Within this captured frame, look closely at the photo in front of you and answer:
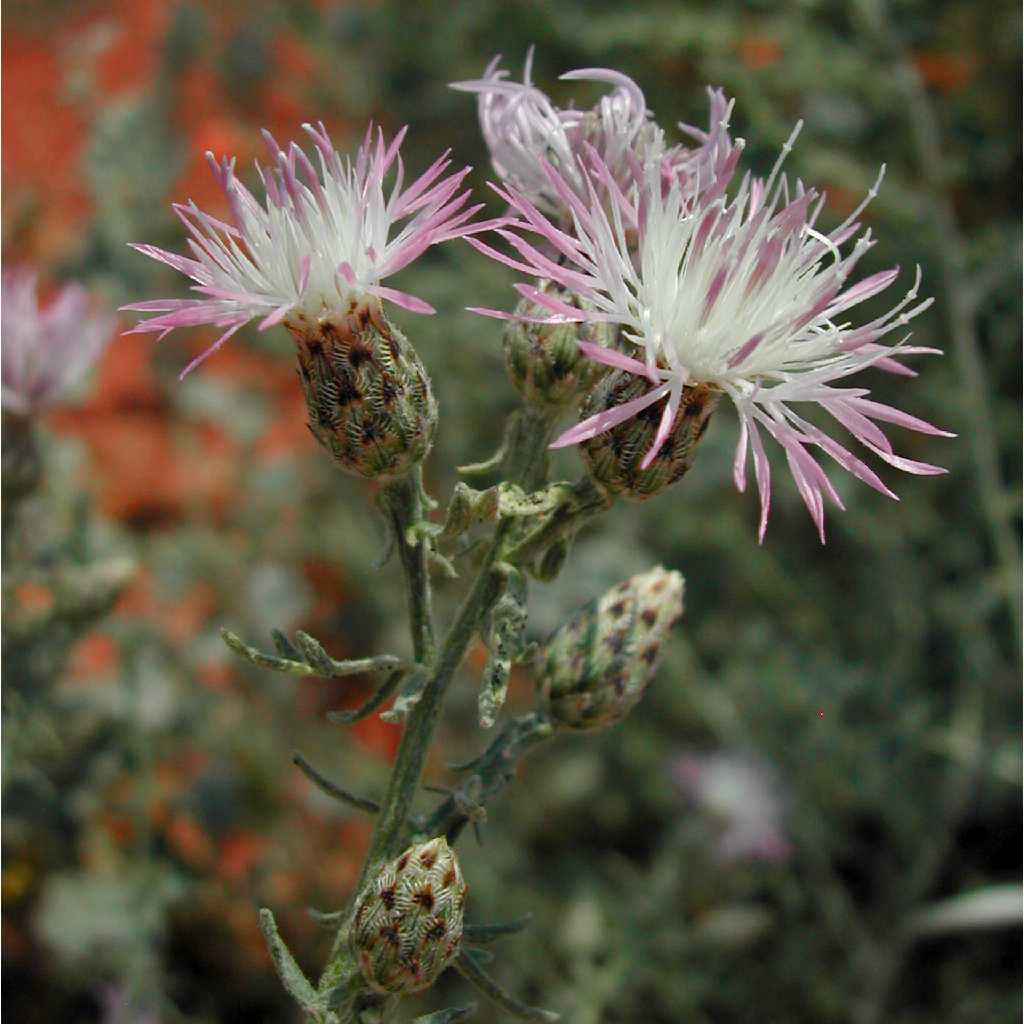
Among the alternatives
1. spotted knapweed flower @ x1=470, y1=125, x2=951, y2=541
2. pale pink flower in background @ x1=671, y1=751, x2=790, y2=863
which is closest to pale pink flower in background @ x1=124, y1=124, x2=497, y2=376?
spotted knapweed flower @ x1=470, y1=125, x2=951, y2=541

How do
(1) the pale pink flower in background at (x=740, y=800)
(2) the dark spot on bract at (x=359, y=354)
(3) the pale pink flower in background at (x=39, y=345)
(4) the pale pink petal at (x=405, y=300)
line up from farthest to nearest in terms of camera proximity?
(1) the pale pink flower in background at (x=740, y=800), (3) the pale pink flower in background at (x=39, y=345), (2) the dark spot on bract at (x=359, y=354), (4) the pale pink petal at (x=405, y=300)

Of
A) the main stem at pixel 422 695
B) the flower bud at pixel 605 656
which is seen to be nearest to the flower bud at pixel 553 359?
the main stem at pixel 422 695

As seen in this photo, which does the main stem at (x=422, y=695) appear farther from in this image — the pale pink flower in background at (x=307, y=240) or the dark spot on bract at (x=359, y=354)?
the pale pink flower in background at (x=307, y=240)

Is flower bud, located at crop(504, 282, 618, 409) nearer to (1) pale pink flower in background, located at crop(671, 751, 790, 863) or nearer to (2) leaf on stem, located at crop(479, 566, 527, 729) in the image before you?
(2) leaf on stem, located at crop(479, 566, 527, 729)

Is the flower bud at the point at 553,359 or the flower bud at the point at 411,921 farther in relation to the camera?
the flower bud at the point at 553,359

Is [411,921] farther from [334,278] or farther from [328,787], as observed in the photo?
[334,278]

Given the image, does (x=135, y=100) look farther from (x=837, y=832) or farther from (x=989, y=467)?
(x=837, y=832)
